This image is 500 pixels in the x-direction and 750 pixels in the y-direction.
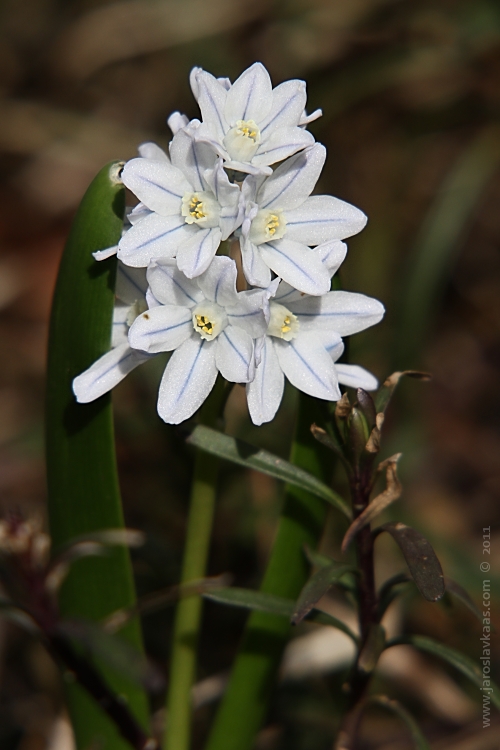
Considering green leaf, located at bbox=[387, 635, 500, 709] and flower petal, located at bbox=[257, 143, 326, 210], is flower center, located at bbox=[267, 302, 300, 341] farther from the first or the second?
green leaf, located at bbox=[387, 635, 500, 709]

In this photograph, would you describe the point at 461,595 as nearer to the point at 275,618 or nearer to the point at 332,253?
the point at 275,618

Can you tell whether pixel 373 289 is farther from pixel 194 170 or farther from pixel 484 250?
pixel 194 170

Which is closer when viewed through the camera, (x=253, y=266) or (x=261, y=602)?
(x=253, y=266)

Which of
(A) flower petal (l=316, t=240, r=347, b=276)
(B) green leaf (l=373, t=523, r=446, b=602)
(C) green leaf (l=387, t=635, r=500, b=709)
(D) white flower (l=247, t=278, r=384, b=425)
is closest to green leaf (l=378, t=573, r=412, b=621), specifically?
(C) green leaf (l=387, t=635, r=500, b=709)

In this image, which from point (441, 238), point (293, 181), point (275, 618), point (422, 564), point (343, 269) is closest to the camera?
point (422, 564)

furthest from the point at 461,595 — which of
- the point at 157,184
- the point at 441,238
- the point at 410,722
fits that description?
the point at 441,238

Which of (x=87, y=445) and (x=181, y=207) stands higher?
(x=181, y=207)

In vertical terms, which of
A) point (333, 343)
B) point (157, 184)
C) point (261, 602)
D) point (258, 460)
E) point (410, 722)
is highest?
point (157, 184)
